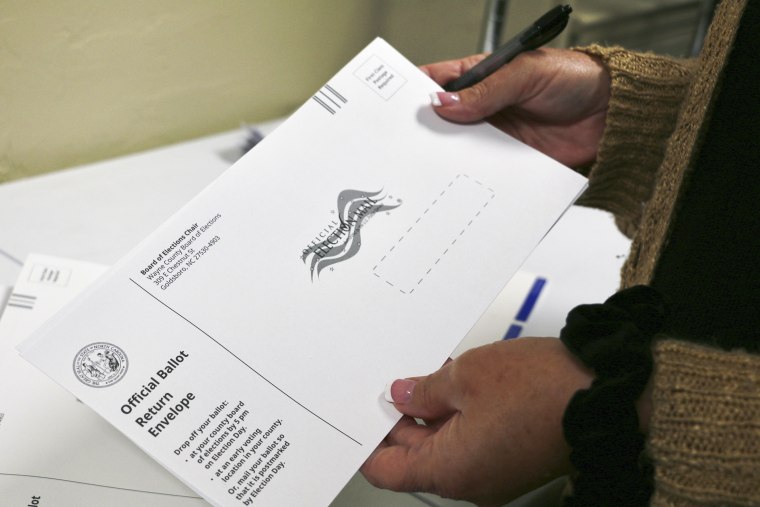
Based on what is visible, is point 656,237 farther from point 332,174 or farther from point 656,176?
point 332,174

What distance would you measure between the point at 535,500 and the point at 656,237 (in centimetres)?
27

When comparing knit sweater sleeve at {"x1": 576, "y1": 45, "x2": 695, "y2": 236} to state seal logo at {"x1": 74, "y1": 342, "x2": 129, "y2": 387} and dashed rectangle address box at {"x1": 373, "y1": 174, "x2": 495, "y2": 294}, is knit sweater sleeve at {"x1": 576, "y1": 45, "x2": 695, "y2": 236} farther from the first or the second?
state seal logo at {"x1": 74, "y1": 342, "x2": 129, "y2": 387}

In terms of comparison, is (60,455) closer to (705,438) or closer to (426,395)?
(426,395)

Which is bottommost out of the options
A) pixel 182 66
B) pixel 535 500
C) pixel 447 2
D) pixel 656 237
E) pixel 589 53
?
pixel 535 500

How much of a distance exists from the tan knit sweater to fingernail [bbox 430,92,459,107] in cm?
17

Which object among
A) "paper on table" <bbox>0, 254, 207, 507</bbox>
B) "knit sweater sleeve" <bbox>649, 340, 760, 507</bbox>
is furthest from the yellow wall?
"knit sweater sleeve" <bbox>649, 340, 760, 507</bbox>

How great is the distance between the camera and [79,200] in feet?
3.21

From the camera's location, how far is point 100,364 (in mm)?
515

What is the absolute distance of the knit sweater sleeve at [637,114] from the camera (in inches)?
31.0

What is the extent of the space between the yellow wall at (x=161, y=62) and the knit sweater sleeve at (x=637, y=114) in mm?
487

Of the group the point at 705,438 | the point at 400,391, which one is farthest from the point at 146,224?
the point at 705,438

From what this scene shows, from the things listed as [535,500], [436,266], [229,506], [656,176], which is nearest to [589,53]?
[656,176]

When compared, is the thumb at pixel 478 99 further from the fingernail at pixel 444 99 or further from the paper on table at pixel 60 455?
the paper on table at pixel 60 455

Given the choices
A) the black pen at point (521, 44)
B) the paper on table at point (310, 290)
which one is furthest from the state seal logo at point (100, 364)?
the black pen at point (521, 44)
